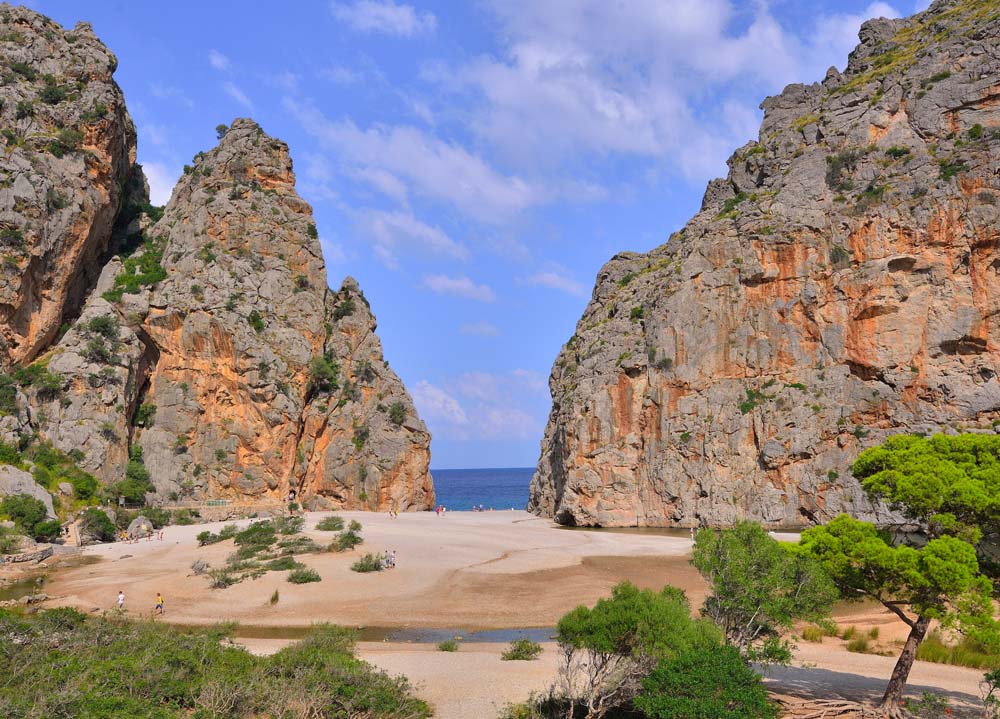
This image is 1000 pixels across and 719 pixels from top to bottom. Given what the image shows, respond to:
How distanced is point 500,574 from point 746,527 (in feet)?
71.7

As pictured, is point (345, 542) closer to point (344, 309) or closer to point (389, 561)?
point (389, 561)

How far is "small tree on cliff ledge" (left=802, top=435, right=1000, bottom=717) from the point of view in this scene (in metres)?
11.2

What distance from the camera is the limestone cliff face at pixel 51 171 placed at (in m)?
55.2

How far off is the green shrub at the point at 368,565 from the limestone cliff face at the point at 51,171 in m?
39.4

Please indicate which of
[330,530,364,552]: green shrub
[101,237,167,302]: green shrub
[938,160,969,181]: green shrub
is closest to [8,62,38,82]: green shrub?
[101,237,167,302]: green shrub

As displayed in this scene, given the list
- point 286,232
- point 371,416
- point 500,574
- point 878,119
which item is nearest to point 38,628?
point 500,574

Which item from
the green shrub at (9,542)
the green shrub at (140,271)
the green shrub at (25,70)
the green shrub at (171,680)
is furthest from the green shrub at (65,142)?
the green shrub at (171,680)

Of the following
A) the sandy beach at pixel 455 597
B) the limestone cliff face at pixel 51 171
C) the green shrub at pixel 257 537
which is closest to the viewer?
the sandy beach at pixel 455 597

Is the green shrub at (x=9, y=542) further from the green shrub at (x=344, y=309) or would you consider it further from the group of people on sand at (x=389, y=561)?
the green shrub at (x=344, y=309)

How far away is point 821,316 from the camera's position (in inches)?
2238

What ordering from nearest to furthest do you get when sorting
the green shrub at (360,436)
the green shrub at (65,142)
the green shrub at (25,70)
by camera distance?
the green shrub at (65,142) → the green shrub at (25,70) → the green shrub at (360,436)

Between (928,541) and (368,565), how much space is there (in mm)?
27481

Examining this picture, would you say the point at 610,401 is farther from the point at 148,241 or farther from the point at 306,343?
the point at 148,241

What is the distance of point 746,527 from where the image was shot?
1482 cm
